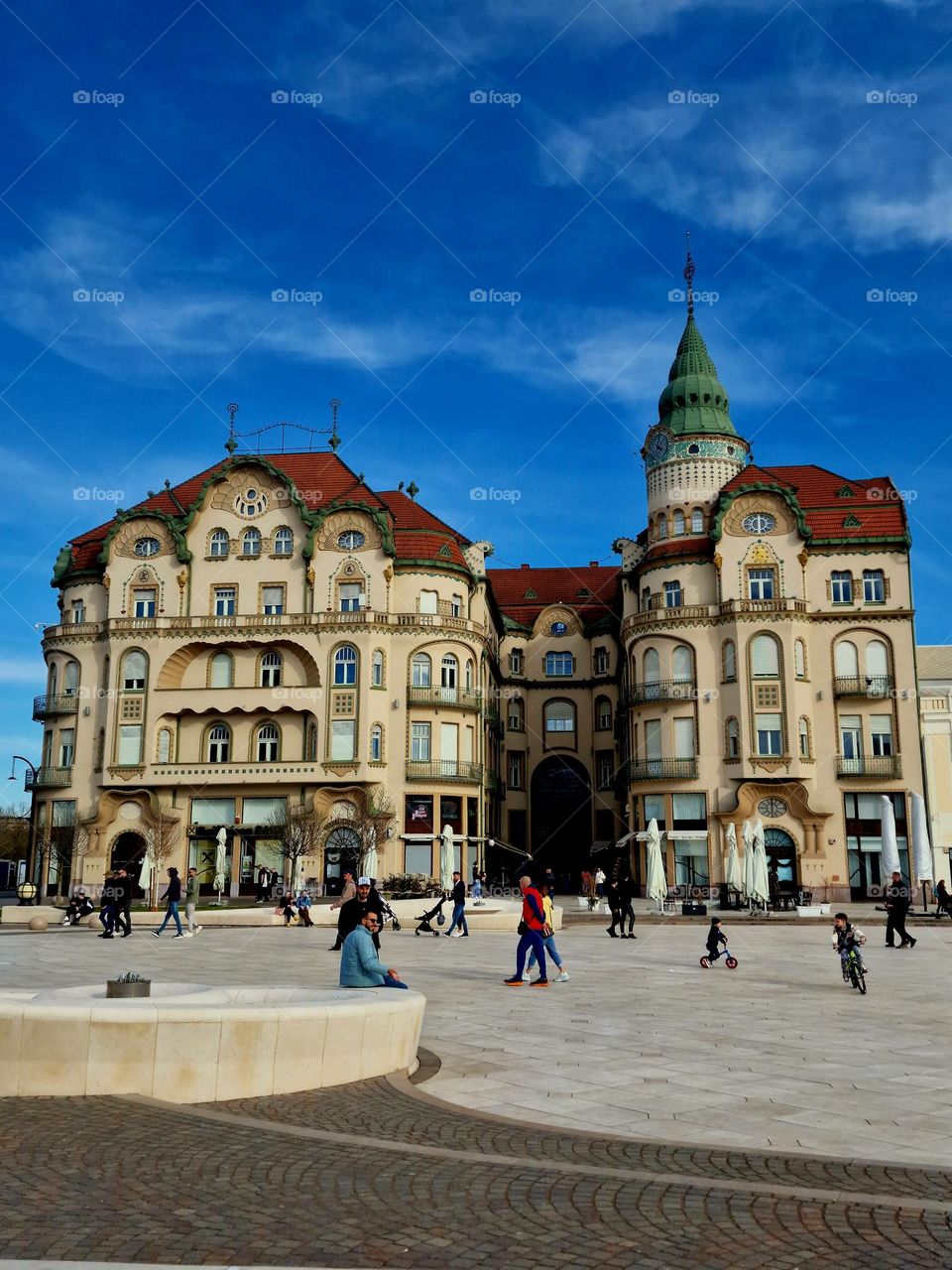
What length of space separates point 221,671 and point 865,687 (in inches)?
1243

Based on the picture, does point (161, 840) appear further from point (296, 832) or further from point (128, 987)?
point (128, 987)

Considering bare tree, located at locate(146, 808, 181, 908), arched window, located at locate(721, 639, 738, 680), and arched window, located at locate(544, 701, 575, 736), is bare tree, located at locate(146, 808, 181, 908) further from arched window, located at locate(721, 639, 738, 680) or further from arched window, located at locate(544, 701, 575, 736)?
arched window, located at locate(721, 639, 738, 680)

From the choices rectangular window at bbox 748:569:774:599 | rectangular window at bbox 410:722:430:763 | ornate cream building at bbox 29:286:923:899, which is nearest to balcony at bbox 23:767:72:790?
ornate cream building at bbox 29:286:923:899

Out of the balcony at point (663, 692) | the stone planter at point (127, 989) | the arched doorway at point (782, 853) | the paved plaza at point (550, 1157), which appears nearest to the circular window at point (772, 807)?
the arched doorway at point (782, 853)

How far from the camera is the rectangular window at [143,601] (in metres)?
59.6

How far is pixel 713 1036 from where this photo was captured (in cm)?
1347

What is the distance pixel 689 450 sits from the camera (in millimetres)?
61719

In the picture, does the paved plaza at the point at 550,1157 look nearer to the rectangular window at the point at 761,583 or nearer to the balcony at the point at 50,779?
the rectangular window at the point at 761,583

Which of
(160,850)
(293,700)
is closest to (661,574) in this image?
(293,700)

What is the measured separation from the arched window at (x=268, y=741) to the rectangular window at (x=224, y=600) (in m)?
6.13

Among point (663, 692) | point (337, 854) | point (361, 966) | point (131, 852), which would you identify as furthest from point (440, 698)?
point (361, 966)

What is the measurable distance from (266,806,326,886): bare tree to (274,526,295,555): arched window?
12990mm

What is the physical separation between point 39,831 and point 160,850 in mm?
8541

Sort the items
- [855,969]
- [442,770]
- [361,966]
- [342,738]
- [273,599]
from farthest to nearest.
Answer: [273,599]
[442,770]
[342,738]
[855,969]
[361,966]
